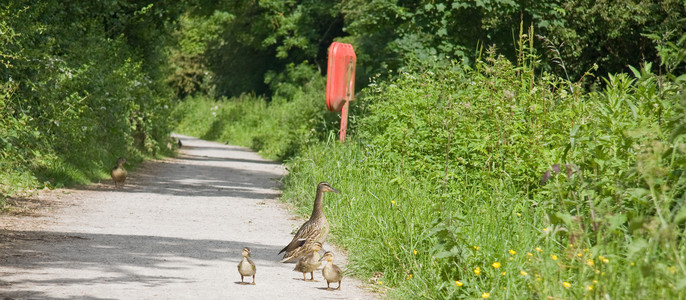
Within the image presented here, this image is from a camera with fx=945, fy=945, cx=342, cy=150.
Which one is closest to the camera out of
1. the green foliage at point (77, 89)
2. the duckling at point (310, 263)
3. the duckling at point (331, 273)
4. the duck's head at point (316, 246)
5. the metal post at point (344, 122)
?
the duckling at point (331, 273)

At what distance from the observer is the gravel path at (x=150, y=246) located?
7.64 m

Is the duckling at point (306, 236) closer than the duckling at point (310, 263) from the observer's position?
No

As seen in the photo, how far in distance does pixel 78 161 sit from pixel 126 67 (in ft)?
17.4

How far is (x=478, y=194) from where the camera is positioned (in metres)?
9.76

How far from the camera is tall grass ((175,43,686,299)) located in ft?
18.1

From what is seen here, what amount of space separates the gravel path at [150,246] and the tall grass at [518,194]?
81 centimetres

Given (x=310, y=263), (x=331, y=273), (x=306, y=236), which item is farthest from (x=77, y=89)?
(x=331, y=273)

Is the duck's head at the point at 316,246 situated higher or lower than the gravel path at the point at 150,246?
higher

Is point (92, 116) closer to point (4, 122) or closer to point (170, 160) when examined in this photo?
point (4, 122)

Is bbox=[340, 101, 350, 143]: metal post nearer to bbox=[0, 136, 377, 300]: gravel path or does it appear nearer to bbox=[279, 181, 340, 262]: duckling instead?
bbox=[0, 136, 377, 300]: gravel path

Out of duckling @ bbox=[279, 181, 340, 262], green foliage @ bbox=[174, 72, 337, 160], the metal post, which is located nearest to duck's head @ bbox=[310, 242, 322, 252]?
duckling @ bbox=[279, 181, 340, 262]

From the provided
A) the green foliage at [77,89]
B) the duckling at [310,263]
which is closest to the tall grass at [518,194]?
the duckling at [310,263]

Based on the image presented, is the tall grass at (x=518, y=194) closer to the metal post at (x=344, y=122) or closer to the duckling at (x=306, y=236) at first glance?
the duckling at (x=306, y=236)

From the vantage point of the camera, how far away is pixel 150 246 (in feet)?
33.1
